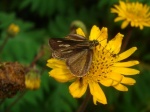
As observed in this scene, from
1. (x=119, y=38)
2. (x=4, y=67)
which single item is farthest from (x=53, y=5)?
(x=4, y=67)

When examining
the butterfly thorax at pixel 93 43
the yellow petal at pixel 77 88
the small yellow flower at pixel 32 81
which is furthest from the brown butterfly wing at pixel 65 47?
the small yellow flower at pixel 32 81

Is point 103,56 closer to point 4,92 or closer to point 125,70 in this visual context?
point 125,70

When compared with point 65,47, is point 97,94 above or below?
below

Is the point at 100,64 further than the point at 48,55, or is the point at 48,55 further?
the point at 48,55

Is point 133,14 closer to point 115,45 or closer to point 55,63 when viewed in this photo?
point 115,45

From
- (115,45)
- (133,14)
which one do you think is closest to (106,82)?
(115,45)

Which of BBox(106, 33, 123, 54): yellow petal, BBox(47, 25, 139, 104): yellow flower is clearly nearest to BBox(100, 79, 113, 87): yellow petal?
BBox(47, 25, 139, 104): yellow flower
